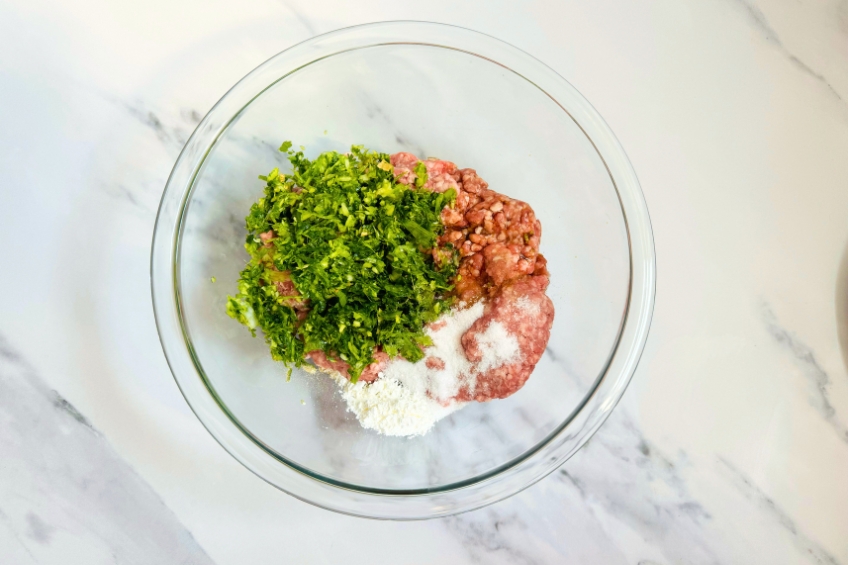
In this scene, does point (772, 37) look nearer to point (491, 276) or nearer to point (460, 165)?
point (460, 165)

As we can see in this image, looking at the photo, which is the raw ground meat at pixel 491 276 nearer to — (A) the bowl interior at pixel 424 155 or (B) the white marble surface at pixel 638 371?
(A) the bowl interior at pixel 424 155

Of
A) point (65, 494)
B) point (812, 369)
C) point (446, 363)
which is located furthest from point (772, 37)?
point (65, 494)

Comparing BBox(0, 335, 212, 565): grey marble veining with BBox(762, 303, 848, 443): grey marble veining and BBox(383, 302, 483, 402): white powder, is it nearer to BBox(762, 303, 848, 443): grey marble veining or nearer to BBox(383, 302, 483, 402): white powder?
BBox(383, 302, 483, 402): white powder

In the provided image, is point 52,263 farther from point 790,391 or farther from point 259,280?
point 790,391

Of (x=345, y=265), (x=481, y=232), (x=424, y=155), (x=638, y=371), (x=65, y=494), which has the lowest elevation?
(x=638, y=371)

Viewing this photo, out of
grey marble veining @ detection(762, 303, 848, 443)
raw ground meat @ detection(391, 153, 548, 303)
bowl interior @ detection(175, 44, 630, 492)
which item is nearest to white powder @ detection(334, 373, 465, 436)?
bowl interior @ detection(175, 44, 630, 492)

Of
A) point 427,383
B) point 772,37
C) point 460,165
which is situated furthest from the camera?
point 772,37

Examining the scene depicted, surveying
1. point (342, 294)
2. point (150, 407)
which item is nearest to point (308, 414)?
point (342, 294)
